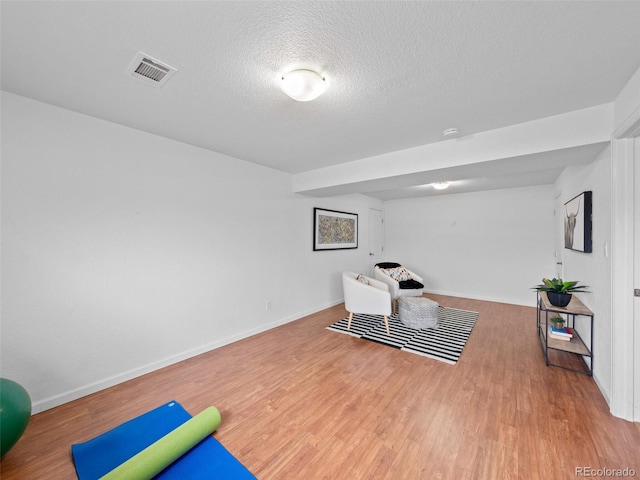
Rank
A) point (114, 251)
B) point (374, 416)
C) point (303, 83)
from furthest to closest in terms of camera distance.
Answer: point (114, 251) < point (374, 416) < point (303, 83)

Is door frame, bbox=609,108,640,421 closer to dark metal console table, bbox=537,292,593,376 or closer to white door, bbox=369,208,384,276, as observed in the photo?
dark metal console table, bbox=537,292,593,376

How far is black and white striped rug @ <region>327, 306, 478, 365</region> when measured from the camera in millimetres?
3004

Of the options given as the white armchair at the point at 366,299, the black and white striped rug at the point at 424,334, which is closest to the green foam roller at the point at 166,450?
the black and white striped rug at the point at 424,334

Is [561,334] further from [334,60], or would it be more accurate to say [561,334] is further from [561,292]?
[334,60]

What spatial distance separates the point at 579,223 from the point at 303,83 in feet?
10.1

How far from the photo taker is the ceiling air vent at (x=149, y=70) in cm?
151

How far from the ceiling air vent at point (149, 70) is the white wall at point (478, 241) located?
567 centimetres

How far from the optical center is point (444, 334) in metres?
3.49

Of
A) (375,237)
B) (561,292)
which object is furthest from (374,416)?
(375,237)

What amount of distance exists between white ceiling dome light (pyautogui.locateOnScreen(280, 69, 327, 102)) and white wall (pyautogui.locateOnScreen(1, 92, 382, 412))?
71.4 inches

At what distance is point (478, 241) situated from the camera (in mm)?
5469

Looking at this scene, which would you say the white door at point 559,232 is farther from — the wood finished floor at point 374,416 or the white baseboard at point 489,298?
the wood finished floor at point 374,416

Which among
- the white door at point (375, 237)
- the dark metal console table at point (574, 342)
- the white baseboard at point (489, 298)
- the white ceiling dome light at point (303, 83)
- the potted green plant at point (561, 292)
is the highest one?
the white ceiling dome light at point (303, 83)

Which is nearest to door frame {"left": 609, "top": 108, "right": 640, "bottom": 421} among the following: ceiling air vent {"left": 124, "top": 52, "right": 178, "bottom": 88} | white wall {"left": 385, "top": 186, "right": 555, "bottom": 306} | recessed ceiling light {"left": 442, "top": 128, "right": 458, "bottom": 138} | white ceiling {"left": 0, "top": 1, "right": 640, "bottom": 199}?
white ceiling {"left": 0, "top": 1, "right": 640, "bottom": 199}
